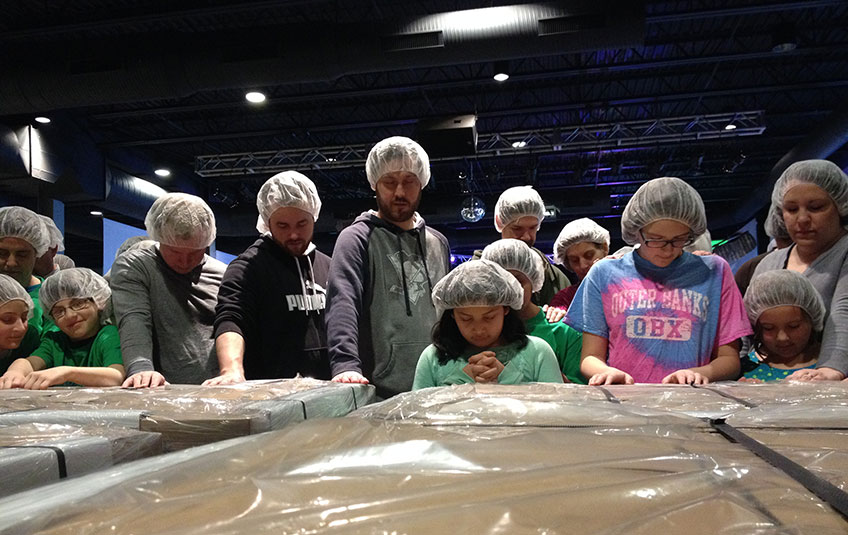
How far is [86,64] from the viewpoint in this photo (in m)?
5.56

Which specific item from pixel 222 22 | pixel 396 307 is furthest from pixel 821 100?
pixel 396 307

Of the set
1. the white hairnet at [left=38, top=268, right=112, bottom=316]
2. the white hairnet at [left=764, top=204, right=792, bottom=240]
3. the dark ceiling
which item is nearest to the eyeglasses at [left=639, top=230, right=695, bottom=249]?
the white hairnet at [left=764, top=204, right=792, bottom=240]

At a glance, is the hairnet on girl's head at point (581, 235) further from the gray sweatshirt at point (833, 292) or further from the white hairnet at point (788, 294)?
the white hairnet at point (788, 294)

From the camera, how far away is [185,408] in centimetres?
111

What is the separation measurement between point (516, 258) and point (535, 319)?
0.25 metres

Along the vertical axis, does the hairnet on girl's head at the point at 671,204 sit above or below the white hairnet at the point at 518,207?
below

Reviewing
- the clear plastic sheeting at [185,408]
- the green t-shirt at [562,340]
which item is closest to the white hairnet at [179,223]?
the clear plastic sheeting at [185,408]

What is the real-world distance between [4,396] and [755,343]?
2.27 m

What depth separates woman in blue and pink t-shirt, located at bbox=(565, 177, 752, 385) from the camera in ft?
5.89

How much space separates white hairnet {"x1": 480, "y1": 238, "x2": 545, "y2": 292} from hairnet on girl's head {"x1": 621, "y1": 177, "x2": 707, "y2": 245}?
0.52 meters

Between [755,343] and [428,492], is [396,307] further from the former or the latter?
[428,492]

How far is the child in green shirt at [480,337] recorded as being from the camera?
5.86 feet

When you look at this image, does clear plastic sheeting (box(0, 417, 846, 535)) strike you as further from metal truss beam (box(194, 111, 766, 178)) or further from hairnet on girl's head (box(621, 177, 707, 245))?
metal truss beam (box(194, 111, 766, 178))

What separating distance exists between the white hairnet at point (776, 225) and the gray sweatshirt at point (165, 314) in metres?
2.22
